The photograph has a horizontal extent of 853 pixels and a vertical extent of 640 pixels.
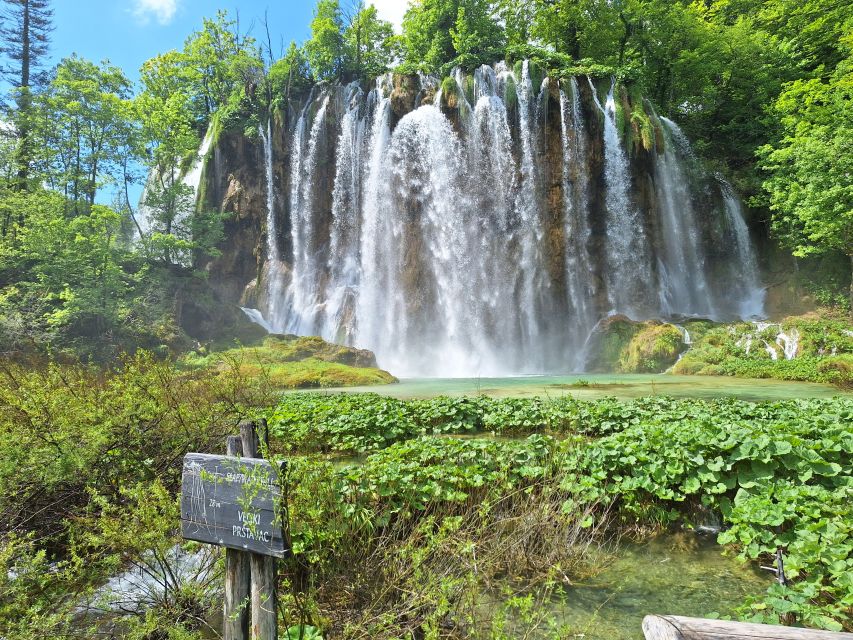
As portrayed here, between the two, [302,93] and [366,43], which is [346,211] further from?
[366,43]

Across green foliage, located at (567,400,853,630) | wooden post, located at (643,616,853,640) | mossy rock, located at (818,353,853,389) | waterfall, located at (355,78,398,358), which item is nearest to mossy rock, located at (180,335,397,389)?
waterfall, located at (355,78,398,358)

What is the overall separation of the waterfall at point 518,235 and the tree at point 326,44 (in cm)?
928

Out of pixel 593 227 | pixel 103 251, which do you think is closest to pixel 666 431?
pixel 593 227

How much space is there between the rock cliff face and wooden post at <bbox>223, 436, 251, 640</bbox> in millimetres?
20077

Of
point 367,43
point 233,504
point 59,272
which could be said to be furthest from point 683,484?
point 367,43

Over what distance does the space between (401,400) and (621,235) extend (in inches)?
704

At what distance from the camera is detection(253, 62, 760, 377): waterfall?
76.6ft

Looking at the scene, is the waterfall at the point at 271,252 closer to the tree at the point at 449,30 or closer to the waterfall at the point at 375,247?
the waterfall at the point at 375,247

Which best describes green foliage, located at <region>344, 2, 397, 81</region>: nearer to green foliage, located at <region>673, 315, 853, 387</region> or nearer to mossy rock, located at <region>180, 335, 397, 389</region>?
mossy rock, located at <region>180, 335, 397, 389</region>

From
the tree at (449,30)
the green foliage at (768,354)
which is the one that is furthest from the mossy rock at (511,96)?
the green foliage at (768,354)

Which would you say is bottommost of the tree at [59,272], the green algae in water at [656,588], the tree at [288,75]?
the green algae in water at [656,588]

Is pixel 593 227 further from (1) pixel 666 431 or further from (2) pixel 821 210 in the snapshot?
(1) pixel 666 431

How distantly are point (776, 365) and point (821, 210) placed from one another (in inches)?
314

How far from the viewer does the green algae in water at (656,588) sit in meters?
2.99
